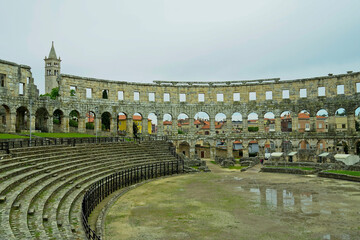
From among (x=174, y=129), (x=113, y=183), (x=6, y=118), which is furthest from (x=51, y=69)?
(x=113, y=183)

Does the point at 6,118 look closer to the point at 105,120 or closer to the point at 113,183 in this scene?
the point at 113,183

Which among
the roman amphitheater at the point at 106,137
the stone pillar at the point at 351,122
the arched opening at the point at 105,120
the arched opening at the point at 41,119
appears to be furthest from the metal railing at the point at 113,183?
the arched opening at the point at 105,120

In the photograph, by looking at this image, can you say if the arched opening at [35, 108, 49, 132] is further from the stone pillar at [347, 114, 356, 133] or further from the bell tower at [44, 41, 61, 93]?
the bell tower at [44, 41, 61, 93]

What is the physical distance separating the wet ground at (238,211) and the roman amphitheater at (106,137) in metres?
1.88

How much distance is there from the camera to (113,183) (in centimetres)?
1706

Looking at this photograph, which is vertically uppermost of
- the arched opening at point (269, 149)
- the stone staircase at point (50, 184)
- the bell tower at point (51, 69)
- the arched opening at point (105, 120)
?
the bell tower at point (51, 69)

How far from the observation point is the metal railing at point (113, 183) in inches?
421

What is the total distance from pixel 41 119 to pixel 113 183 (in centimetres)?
2460

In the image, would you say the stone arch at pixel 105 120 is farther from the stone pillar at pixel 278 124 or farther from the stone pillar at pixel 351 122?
the stone pillar at pixel 351 122

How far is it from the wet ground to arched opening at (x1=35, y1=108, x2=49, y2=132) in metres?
21.9

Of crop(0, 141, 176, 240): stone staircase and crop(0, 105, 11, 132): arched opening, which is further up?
crop(0, 105, 11, 132): arched opening

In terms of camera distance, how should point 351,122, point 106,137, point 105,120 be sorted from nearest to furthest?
point 106,137
point 351,122
point 105,120

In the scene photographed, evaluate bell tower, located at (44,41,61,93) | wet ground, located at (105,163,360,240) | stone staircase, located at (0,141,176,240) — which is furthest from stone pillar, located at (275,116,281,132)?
bell tower, located at (44,41,61,93)

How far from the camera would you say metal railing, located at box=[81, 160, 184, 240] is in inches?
421
